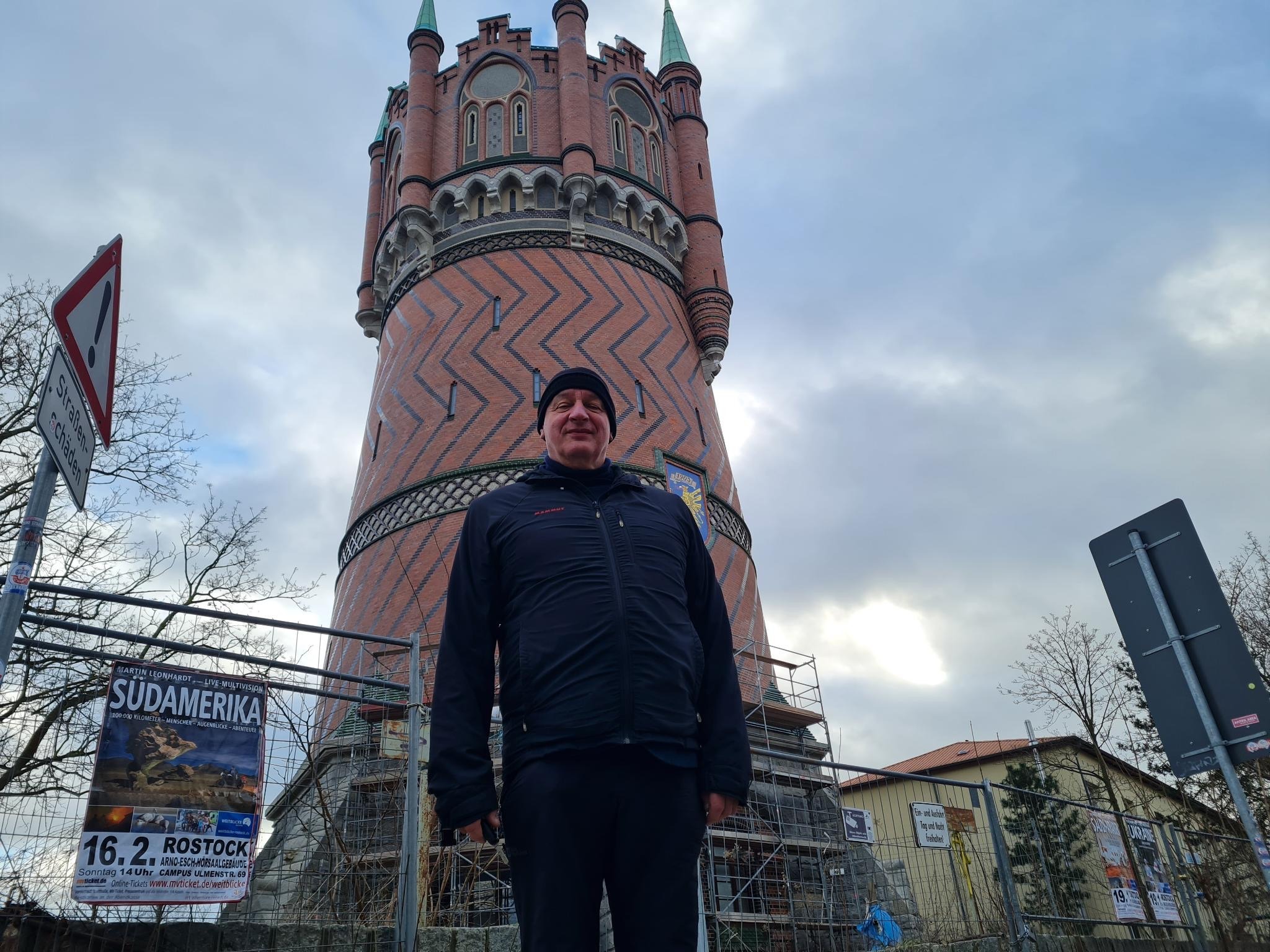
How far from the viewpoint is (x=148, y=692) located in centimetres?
405

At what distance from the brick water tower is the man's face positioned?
11.6m

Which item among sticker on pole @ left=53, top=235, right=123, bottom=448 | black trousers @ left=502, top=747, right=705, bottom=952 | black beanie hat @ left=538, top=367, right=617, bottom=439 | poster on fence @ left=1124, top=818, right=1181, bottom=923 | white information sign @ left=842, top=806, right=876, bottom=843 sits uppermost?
sticker on pole @ left=53, top=235, right=123, bottom=448

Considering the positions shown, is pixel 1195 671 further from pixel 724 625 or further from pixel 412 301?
pixel 412 301

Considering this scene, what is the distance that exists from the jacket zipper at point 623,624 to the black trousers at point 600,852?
0.08 m

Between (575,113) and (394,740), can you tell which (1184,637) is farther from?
(575,113)

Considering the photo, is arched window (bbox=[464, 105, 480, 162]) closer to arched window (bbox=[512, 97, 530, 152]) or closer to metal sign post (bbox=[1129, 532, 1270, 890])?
arched window (bbox=[512, 97, 530, 152])

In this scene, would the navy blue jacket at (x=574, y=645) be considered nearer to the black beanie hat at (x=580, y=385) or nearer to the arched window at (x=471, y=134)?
the black beanie hat at (x=580, y=385)

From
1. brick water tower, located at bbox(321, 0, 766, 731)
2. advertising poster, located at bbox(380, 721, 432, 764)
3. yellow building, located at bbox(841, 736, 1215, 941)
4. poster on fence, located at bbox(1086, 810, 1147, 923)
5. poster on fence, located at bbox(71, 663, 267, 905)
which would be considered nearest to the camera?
poster on fence, located at bbox(71, 663, 267, 905)

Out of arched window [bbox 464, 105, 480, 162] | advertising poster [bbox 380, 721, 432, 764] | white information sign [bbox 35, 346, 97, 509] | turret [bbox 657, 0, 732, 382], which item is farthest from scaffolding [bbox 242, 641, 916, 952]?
arched window [bbox 464, 105, 480, 162]

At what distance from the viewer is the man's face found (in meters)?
2.86

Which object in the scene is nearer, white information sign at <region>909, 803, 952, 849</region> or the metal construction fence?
the metal construction fence

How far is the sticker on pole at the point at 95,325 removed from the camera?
2.86 m

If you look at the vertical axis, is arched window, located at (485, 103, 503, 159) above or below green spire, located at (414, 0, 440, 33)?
below

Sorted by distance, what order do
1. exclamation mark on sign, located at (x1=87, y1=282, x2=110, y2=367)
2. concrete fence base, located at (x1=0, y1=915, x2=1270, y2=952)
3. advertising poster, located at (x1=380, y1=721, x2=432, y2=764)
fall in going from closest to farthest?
1. exclamation mark on sign, located at (x1=87, y1=282, x2=110, y2=367)
2. concrete fence base, located at (x1=0, y1=915, x2=1270, y2=952)
3. advertising poster, located at (x1=380, y1=721, x2=432, y2=764)
